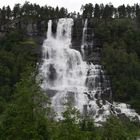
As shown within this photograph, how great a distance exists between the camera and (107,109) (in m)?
89.1

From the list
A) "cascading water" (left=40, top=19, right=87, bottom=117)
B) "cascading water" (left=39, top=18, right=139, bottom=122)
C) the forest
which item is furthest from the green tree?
"cascading water" (left=40, top=19, right=87, bottom=117)

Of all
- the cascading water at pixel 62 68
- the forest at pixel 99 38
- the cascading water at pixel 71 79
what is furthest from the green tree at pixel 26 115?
the cascading water at pixel 62 68

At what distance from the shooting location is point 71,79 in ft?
328

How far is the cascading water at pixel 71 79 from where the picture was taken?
90.1 m

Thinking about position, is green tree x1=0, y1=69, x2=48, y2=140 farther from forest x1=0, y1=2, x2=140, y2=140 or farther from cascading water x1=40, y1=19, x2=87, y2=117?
cascading water x1=40, y1=19, x2=87, y2=117

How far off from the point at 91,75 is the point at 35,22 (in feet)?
73.3

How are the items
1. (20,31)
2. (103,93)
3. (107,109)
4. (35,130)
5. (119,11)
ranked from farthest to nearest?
(119,11) → (20,31) → (103,93) → (107,109) → (35,130)

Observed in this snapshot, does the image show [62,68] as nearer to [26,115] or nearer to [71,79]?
[71,79]

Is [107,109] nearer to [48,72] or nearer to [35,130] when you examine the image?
[48,72]

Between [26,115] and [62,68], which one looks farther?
[62,68]

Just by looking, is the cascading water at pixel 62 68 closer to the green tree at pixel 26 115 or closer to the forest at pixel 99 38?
the forest at pixel 99 38

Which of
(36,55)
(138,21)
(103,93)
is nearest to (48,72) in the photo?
(36,55)

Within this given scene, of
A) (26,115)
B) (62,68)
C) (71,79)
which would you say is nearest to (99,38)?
(62,68)

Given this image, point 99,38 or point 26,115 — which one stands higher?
point 26,115
